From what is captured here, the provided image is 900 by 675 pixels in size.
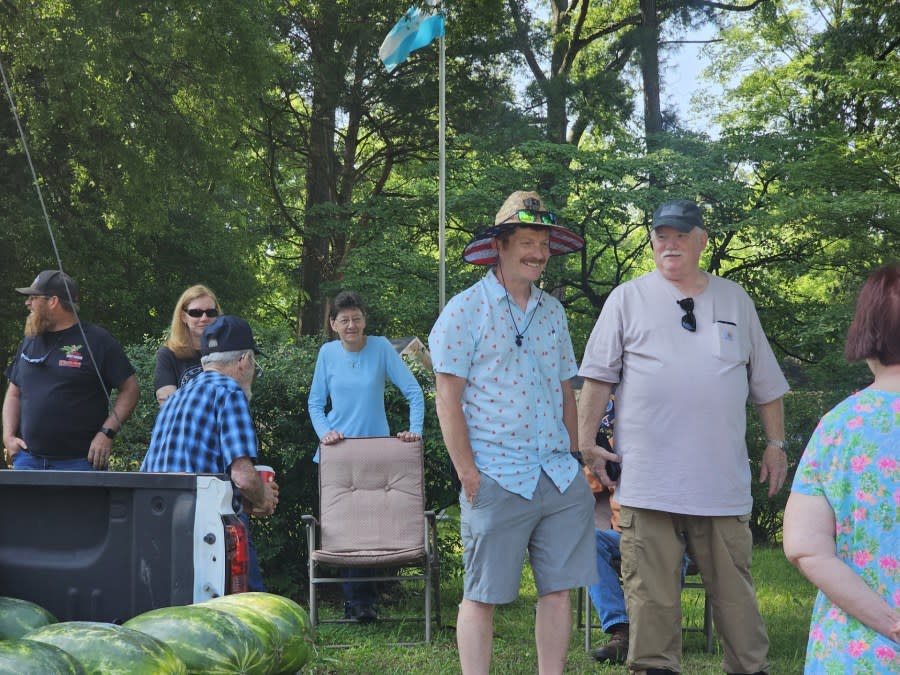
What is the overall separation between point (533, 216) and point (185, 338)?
2283mm

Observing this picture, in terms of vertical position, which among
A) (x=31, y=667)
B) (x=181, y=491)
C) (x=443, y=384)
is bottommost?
(x=31, y=667)

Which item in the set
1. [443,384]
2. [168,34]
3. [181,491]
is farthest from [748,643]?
[168,34]

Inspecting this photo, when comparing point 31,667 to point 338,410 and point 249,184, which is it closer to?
point 338,410

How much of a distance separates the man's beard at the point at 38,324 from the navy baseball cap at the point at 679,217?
134 inches

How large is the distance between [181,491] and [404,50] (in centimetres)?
1088

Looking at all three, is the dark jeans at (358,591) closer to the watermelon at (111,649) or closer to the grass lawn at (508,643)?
the grass lawn at (508,643)

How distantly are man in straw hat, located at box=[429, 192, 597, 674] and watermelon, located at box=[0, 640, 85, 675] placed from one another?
2.12m

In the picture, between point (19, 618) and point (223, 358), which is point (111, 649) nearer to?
point (19, 618)

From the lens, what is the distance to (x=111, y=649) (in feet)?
7.45

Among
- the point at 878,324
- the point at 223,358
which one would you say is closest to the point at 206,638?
the point at 878,324

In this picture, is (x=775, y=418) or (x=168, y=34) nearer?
(x=775, y=418)

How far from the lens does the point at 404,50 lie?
13.2 metres

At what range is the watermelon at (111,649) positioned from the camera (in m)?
2.24

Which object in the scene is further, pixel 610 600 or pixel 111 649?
pixel 610 600
